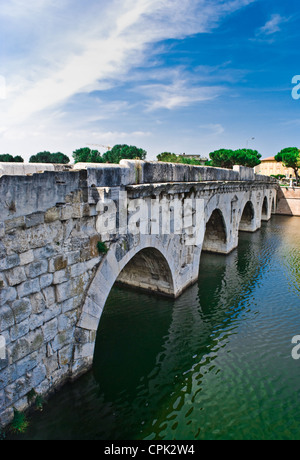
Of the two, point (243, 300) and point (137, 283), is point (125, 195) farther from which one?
point (243, 300)

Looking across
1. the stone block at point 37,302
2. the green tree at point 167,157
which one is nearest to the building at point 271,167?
the green tree at point 167,157

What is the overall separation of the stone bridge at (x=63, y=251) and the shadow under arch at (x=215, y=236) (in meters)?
6.33

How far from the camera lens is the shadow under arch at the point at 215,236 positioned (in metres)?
13.6

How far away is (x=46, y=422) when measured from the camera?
175 inches

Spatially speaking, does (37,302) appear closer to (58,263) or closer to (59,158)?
(58,263)

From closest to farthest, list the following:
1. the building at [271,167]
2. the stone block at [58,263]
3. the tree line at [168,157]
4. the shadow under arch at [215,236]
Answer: the stone block at [58,263], the shadow under arch at [215,236], the tree line at [168,157], the building at [271,167]

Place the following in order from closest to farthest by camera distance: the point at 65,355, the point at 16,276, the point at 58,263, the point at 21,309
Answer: the point at 16,276 → the point at 21,309 → the point at 58,263 → the point at 65,355

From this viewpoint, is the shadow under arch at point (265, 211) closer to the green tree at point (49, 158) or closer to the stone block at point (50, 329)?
the stone block at point (50, 329)

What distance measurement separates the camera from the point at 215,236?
562 inches

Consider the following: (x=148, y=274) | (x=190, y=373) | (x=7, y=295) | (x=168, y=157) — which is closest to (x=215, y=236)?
(x=148, y=274)

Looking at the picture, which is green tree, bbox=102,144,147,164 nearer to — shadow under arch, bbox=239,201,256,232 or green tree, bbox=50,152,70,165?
green tree, bbox=50,152,70,165

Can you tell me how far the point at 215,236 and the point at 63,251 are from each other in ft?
35.4

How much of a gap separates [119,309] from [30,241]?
16.9 feet
